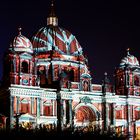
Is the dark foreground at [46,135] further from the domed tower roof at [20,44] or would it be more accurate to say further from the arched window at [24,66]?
the domed tower roof at [20,44]

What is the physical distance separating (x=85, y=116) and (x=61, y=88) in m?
7.04

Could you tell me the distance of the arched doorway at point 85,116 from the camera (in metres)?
76.4

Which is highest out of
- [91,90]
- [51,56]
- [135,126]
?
[51,56]

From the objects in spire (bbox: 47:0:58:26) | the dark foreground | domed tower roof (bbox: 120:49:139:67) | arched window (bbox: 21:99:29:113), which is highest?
spire (bbox: 47:0:58:26)

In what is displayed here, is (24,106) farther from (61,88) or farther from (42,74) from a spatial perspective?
(42,74)

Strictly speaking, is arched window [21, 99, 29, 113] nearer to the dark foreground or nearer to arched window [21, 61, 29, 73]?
arched window [21, 61, 29, 73]

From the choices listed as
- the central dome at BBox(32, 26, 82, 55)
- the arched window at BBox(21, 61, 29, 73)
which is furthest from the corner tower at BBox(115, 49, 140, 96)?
the arched window at BBox(21, 61, 29, 73)

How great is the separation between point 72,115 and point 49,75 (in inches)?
356

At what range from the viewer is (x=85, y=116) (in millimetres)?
77750

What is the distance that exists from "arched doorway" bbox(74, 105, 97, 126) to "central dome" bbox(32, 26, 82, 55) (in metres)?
9.54

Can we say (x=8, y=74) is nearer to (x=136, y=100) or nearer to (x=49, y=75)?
(x=49, y=75)

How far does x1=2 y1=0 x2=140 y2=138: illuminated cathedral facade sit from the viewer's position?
229ft

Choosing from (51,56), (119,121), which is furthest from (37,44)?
(119,121)

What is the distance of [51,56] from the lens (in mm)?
80250
